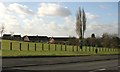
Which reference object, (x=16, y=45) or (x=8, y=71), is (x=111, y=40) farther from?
(x=8, y=71)

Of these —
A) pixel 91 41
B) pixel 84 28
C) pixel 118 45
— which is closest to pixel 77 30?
pixel 84 28

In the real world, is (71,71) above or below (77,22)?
below

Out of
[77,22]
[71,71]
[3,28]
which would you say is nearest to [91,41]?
[77,22]

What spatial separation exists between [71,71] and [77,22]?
204 ft

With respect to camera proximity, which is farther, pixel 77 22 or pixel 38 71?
pixel 77 22

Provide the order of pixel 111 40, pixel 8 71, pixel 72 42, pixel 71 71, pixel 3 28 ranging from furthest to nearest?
pixel 111 40 → pixel 72 42 → pixel 3 28 → pixel 71 71 → pixel 8 71

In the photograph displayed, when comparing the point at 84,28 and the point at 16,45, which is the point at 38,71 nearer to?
the point at 16,45

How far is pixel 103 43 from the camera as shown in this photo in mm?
86188

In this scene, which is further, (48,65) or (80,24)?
(80,24)

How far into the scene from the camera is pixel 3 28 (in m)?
62.2

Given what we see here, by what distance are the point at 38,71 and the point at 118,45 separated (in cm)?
7423

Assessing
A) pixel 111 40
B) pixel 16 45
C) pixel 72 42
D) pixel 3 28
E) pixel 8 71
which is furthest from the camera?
pixel 111 40

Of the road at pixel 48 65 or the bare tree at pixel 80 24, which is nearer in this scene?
the road at pixel 48 65

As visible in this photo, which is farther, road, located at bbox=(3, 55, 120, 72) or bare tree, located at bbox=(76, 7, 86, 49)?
bare tree, located at bbox=(76, 7, 86, 49)
